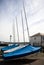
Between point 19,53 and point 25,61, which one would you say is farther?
point 19,53

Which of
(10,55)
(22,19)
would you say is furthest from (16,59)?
(22,19)

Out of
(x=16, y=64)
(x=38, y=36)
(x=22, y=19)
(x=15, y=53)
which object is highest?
(x=22, y=19)

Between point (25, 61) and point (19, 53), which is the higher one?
point (19, 53)

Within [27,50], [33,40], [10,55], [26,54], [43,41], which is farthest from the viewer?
[33,40]

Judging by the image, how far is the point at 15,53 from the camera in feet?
58.9

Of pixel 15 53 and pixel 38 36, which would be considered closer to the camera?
pixel 15 53

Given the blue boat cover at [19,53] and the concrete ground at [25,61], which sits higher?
the blue boat cover at [19,53]

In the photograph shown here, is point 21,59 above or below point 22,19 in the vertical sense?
below

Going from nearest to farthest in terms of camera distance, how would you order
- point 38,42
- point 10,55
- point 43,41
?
1. point 10,55
2. point 43,41
3. point 38,42

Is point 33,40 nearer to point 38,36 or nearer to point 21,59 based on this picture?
point 38,36

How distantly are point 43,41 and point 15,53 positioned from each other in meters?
29.6

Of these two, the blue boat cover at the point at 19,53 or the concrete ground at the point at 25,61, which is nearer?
the concrete ground at the point at 25,61

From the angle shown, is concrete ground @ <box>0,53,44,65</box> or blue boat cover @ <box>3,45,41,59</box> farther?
blue boat cover @ <box>3,45,41,59</box>

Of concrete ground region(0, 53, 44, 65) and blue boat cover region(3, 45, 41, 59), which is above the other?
blue boat cover region(3, 45, 41, 59)
